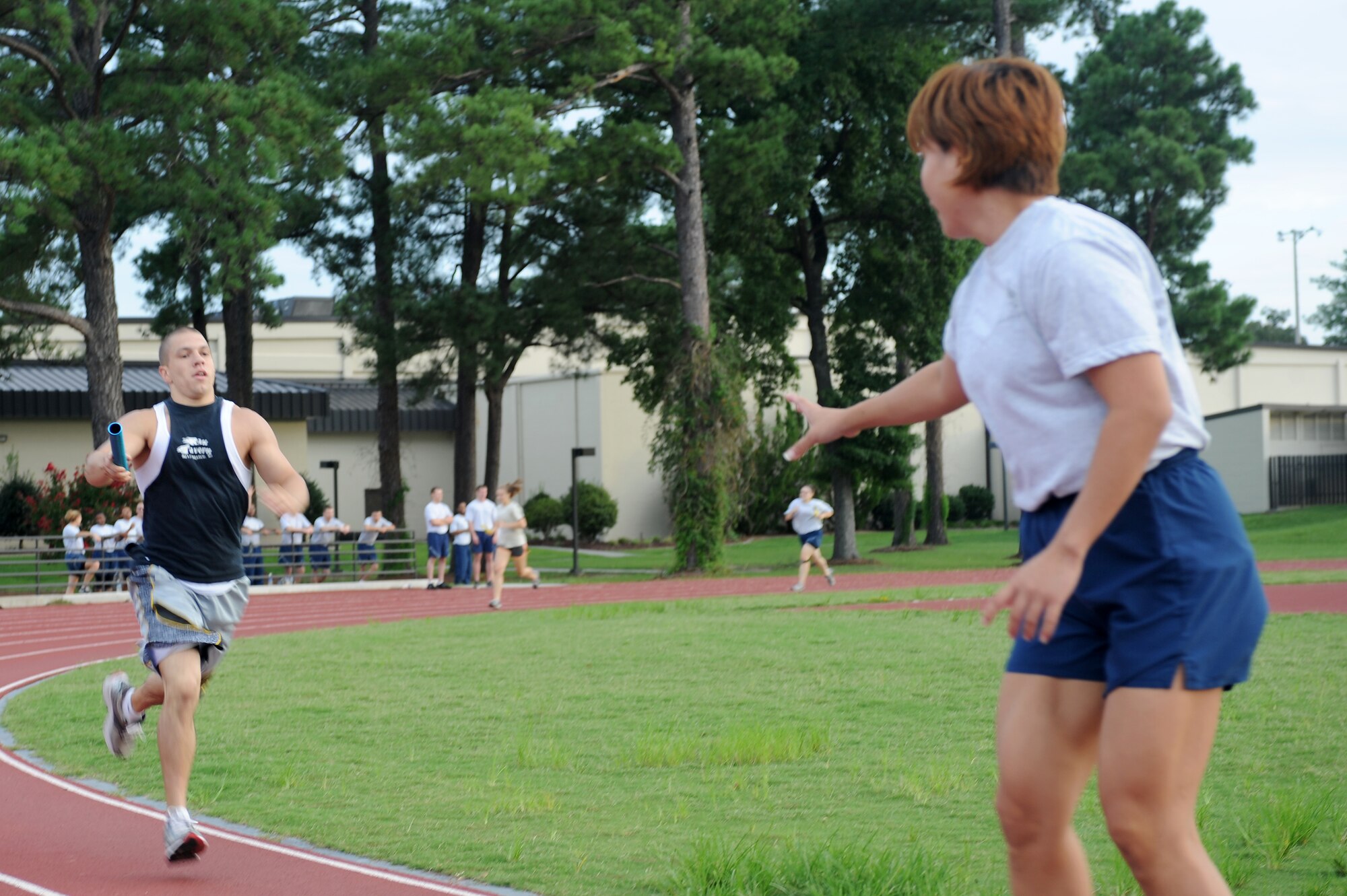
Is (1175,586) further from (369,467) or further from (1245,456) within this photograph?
(369,467)

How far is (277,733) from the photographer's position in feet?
30.0

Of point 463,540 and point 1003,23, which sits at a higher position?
point 1003,23

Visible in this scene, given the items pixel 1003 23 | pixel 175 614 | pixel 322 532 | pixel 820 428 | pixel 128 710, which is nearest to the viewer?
pixel 820 428

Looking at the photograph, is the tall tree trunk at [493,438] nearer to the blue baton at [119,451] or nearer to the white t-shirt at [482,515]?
the white t-shirt at [482,515]

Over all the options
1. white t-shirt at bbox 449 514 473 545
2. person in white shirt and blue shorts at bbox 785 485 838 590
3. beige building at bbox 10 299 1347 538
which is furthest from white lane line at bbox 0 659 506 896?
beige building at bbox 10 299 1347 538

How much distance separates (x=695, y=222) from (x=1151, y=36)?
70.1 feet

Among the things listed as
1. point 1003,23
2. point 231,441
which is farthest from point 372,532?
point 231,441

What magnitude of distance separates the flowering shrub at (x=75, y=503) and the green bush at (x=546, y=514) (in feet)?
77.5

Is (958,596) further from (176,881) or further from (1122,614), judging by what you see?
(1122,614)

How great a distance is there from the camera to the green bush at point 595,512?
51.1 metres

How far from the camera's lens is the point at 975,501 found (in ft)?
198

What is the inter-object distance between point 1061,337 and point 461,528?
2639cm

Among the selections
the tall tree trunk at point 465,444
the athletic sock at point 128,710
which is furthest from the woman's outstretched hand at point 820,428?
the tall tree trunk at point 465,444

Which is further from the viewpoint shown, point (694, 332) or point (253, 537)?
point (694, 332)
